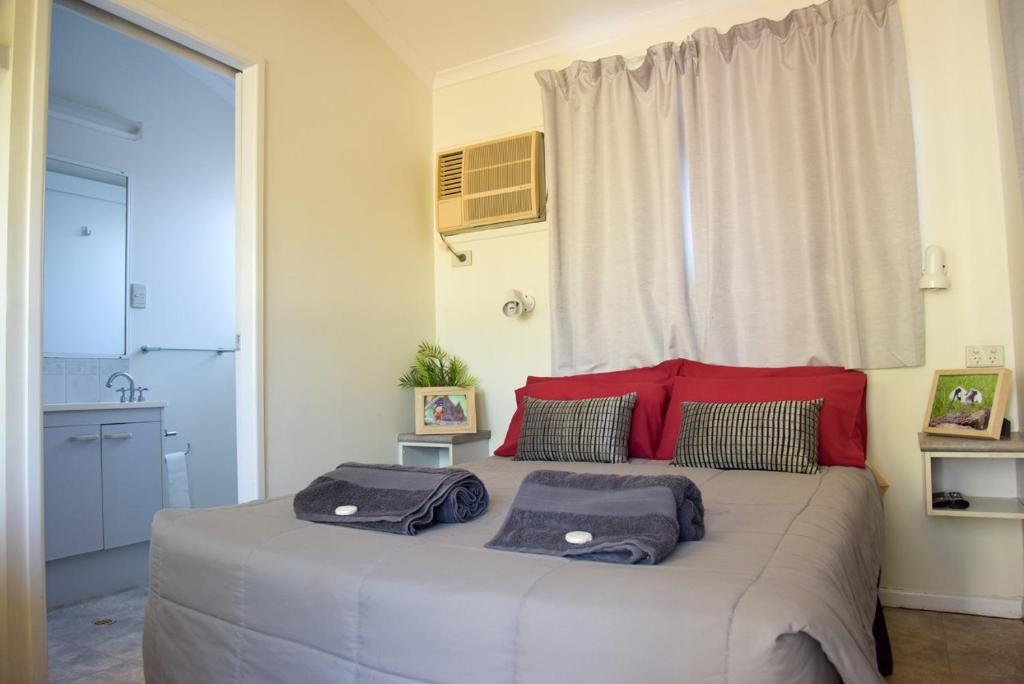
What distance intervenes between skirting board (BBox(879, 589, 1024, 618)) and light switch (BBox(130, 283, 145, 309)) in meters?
3.94

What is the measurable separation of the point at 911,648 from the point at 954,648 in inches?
5.1

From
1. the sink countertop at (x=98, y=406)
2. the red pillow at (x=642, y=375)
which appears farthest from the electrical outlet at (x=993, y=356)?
the sink countertop at (x=98, y=406)

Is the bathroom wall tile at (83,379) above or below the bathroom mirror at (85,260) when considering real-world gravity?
below

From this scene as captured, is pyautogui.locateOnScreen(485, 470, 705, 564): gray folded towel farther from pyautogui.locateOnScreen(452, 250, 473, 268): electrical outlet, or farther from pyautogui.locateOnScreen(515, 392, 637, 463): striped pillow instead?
pyautogui.locateOnScreen(452, 250, 473, 268): electrical outlet

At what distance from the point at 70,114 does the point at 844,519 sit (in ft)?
13.2

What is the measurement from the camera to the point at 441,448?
3699mm

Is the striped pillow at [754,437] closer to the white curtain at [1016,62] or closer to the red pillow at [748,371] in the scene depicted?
the red pillow at [748,371]

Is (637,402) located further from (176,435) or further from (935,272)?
(176,435)

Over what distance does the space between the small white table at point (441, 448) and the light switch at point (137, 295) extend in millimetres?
1720

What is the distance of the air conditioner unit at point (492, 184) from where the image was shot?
352cm

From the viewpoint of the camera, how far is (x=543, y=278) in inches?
Answer: 141

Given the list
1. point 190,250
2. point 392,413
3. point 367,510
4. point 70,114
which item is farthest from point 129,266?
point 367,510

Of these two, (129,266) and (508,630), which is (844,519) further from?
(129,266)

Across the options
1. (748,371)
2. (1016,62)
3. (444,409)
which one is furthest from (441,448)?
(1016,62)
